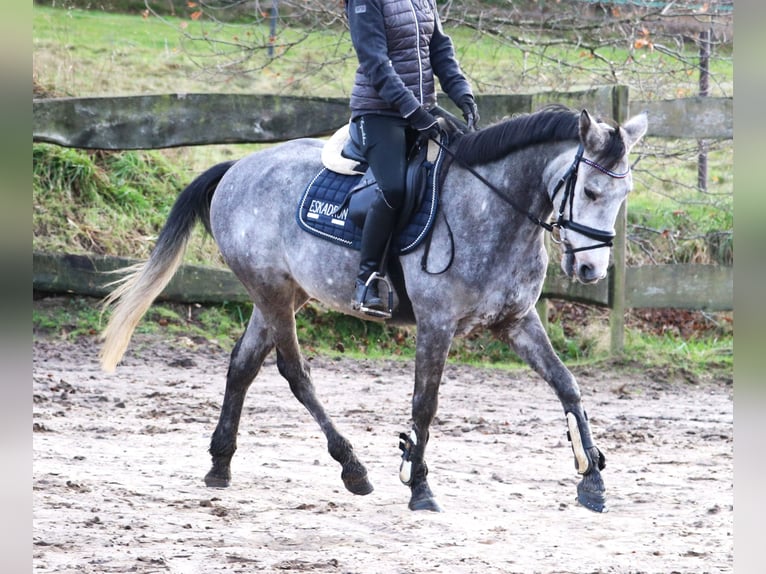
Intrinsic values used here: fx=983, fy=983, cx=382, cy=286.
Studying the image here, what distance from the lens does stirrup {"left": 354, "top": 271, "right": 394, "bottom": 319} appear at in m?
4.70

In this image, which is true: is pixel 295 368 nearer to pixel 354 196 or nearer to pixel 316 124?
pixel 354 196

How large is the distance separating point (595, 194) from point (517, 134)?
591mm

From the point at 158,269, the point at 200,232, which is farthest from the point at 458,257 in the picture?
the point at 200,232

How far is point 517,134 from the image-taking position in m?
4.59

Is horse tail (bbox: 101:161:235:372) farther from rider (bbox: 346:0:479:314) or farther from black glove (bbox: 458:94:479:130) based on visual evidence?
black glove (bbox: 458:94:479:130)

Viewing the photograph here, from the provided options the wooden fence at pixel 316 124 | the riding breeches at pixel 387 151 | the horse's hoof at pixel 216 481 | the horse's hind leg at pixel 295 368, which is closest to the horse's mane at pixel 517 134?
the riding breeches at pixel 387 151

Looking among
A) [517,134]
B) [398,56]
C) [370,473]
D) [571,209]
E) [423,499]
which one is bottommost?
[370,473]

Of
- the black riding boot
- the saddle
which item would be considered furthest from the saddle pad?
the black riding boot

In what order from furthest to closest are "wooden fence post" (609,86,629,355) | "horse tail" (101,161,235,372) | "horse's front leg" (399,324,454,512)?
"wooden fence post" (609,86,629,355) < "horse tail" (101,161,235,372) < "horse's front leg" (399,324,454,512)

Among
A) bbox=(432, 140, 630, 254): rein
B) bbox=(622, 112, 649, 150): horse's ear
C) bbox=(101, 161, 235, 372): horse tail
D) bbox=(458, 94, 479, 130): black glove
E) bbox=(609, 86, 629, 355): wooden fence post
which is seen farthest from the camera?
bbox=(609, 86, 629, 355): wooden fence post

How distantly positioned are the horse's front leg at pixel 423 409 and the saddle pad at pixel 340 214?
44cm
